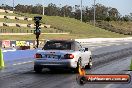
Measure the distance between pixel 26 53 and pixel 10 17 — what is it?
67866 mm

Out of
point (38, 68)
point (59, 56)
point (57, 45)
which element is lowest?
point (38, 68)

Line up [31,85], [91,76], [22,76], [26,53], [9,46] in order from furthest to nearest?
[9,46]
[26,53]
[22,76]
[31,85]
[91,76]

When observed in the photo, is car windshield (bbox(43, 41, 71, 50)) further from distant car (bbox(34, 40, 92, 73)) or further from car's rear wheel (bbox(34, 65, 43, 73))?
car's rear wheel (bbox(34, 65, 43, 73))

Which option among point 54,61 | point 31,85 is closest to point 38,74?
point 54,61

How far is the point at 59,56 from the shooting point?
17875 millimetres

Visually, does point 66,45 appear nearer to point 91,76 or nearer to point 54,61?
point 54,61

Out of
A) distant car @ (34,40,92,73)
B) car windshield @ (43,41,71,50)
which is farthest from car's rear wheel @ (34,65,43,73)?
car windshield @ (43,41,71,50)

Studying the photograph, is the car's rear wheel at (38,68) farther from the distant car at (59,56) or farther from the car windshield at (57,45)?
the car windshield at (57,45)

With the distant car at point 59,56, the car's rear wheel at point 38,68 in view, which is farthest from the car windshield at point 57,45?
the car's rear wheel at point 38,68

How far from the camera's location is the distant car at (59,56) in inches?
704

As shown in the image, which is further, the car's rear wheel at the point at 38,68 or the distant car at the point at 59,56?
the car's rear wheel at the point at 38,68

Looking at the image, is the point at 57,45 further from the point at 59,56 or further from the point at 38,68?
the point at 38,68

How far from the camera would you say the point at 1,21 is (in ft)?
305

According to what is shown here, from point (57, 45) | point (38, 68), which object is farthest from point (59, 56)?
point (38, 68)
